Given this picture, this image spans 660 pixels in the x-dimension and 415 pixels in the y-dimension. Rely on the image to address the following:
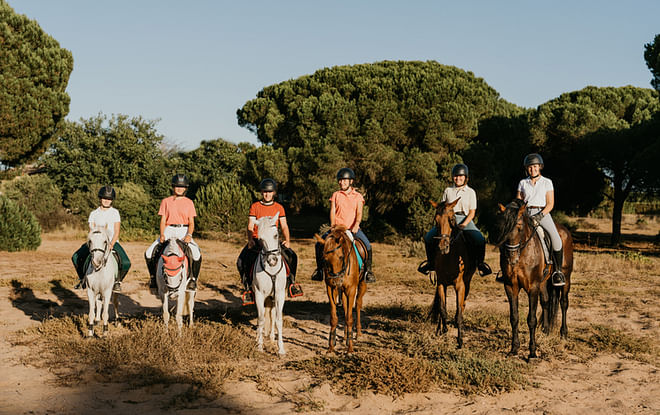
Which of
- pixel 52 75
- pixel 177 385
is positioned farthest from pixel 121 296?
pixel 52 75

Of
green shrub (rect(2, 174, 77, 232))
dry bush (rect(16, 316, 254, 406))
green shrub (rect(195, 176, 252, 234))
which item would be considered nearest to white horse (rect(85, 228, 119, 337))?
dry bush (rect(16, 316, 254, 406))

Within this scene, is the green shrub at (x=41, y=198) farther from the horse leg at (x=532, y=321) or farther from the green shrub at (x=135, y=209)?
the horse leg at (x=532, y=321)

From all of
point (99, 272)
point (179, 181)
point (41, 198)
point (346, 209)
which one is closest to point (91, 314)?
point (99, 272)

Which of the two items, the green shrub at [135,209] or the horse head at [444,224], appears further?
the green shrub at [135,209]

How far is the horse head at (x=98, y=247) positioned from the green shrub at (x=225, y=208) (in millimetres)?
18022

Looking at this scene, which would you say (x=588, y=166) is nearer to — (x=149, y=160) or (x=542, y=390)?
(x=542, y=390)

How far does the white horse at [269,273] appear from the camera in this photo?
22.6ft

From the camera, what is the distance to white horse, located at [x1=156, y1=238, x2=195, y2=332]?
7.24 m

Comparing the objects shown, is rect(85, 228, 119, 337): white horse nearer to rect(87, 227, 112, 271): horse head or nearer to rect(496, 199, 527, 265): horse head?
rect(87, 227, 112, 271): horse head

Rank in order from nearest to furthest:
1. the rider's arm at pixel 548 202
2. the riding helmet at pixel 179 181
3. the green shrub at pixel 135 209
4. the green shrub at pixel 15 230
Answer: the rider's arm at pixel 548 202
the riding helmet at pixel 179 181
the green shrub at pixel 15 230
the green shrub at pixel 135 209

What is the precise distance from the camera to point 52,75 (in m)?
24.3

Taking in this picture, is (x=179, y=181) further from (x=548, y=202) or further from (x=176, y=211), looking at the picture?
(x=548, y=202)

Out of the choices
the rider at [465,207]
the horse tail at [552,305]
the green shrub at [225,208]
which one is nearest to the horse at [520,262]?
the horse tail at [552,305]

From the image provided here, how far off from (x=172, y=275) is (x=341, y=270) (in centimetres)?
269
